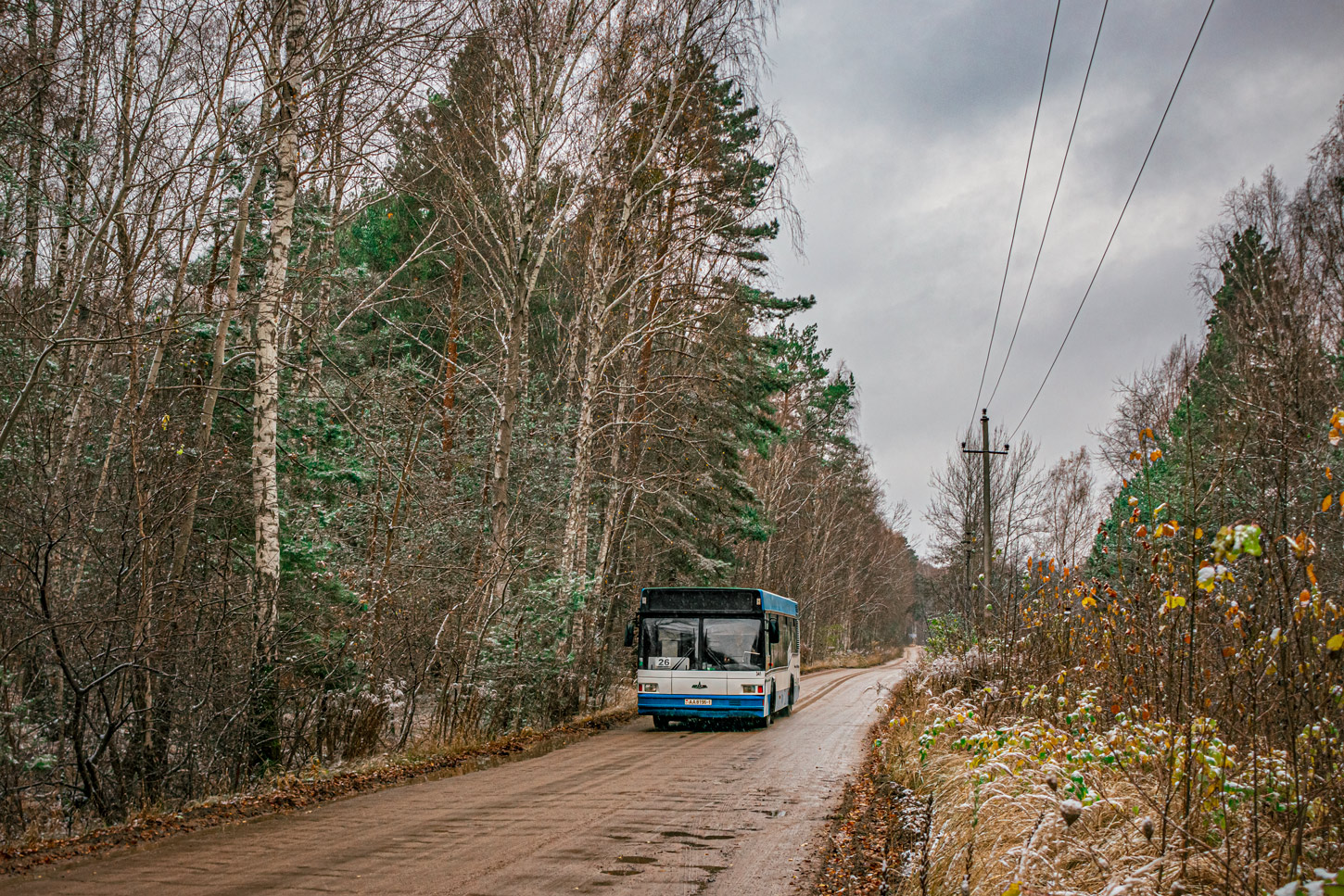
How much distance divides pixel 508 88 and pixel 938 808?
39.0 ft

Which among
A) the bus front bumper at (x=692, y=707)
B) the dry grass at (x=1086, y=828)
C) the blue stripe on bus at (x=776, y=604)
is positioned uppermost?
the blue stripe on bus at (x=776, y=604)

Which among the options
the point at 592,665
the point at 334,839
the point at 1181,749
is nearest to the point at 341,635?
the point at 334,839

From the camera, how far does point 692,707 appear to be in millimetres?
17781

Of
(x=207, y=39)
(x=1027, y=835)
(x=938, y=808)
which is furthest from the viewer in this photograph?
(x=207, y=39)

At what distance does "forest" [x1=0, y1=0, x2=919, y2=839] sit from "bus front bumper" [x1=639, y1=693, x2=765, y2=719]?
170cm

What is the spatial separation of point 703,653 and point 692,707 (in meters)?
1.03

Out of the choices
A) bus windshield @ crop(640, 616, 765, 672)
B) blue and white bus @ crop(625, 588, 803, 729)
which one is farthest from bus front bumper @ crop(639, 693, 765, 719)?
bus windshield @ crop(640, 616, 765, 672)

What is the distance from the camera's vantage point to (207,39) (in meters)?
9.61

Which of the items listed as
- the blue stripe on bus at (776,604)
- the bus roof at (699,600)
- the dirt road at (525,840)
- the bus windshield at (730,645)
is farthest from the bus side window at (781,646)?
the dirt road at (525,840)

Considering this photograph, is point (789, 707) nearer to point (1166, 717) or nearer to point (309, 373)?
point (309, 373)

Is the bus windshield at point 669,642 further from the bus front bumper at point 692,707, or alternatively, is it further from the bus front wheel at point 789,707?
the bus front wheel at point 789,707

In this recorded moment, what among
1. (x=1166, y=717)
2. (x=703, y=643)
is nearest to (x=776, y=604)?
(x=703, y=643)

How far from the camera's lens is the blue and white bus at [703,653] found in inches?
704

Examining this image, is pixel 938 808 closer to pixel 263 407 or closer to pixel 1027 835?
pixel 1027 835
